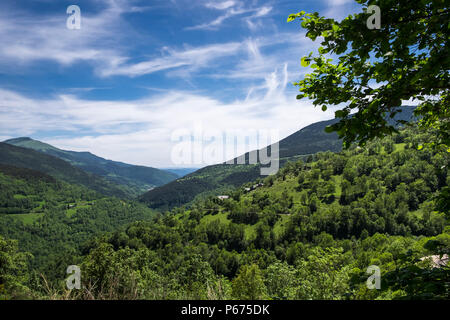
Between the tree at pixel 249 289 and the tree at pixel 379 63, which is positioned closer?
the tree at pixel 379 63

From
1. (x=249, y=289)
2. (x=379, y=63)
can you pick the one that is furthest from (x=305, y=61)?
(x=249, y=289)

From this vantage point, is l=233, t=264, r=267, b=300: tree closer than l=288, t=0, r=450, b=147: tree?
No

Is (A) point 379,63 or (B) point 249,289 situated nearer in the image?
(A) point 379,63

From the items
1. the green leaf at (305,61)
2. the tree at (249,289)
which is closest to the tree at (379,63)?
the green leaf at (305,61)

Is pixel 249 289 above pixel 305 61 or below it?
below

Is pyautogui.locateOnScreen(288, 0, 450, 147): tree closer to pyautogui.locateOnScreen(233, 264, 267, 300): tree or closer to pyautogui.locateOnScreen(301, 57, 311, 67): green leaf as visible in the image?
pyautogui.locateOnScreen(301, 57, 311, 67): green leaf

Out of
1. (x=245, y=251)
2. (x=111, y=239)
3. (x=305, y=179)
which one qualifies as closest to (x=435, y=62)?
(x=245, y=251)

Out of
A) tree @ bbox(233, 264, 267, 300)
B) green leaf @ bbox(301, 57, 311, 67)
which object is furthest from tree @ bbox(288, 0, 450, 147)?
tree @ bbox(233, 264, 267, 300)

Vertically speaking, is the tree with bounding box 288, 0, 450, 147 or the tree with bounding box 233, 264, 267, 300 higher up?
the tree with bounding box 288, 0, 450, 147

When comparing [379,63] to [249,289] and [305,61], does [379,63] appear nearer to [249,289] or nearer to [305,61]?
[305,61]

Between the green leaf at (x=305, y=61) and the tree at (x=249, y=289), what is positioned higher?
the green leaf at (x=305, y=61)

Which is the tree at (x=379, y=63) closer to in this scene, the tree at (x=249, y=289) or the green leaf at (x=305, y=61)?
the green leaf at (x=305, y=61)
